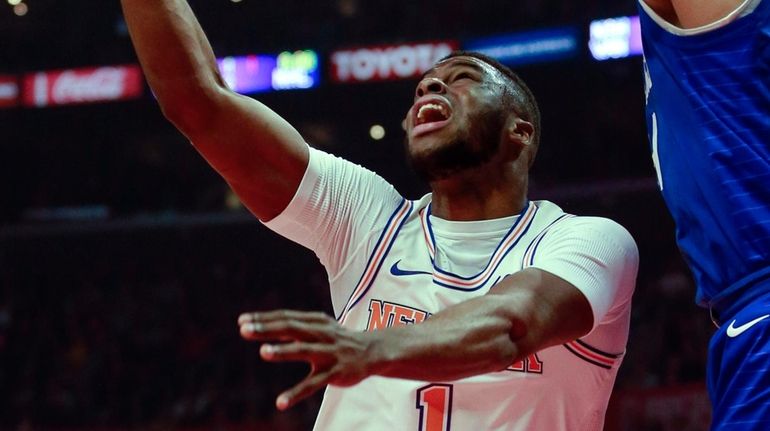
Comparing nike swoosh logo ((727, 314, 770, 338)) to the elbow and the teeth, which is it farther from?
the elbow

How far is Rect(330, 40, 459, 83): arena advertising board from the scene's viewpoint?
49.2 ft

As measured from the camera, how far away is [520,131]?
3.57m

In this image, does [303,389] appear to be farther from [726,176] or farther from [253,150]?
[253,150]

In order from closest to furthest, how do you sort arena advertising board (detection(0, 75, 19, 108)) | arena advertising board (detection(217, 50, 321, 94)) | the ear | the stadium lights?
the ear, arena advertising board (detection(217, 50, 321, 94)), arena advertising board (detection(0, 75, 19, 108)), the stadium lights

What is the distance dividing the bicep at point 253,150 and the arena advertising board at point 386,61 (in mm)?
11680

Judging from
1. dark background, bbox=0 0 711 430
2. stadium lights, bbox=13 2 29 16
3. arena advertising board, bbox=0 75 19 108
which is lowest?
dark background, bbox=0 0 711 430

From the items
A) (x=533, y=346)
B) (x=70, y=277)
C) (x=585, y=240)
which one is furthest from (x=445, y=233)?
(x=70, y=277)

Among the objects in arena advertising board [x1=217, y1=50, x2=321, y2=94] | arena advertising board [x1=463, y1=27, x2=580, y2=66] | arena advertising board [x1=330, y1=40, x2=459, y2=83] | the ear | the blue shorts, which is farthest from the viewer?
arena advertising board [x1=217, y1=50, x2=321, y2=94]

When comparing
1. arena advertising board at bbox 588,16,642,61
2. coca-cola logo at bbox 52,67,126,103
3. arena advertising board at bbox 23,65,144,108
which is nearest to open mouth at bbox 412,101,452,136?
arena advertising board at bbox 588,16,642,61

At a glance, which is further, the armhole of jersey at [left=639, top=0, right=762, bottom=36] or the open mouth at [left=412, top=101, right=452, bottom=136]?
the open mouth at [left=412, top=101, right=452, bottom=136]

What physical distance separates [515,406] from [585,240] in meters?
0.53

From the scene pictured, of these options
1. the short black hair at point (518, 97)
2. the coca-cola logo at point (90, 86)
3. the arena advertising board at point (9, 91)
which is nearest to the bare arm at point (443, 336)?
the short black hair at point (518, 97)

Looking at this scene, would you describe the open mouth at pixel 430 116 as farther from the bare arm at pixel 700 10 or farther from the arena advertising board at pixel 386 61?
→ the arena advertising board at pixel 386 61

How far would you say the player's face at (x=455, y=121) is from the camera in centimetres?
331
